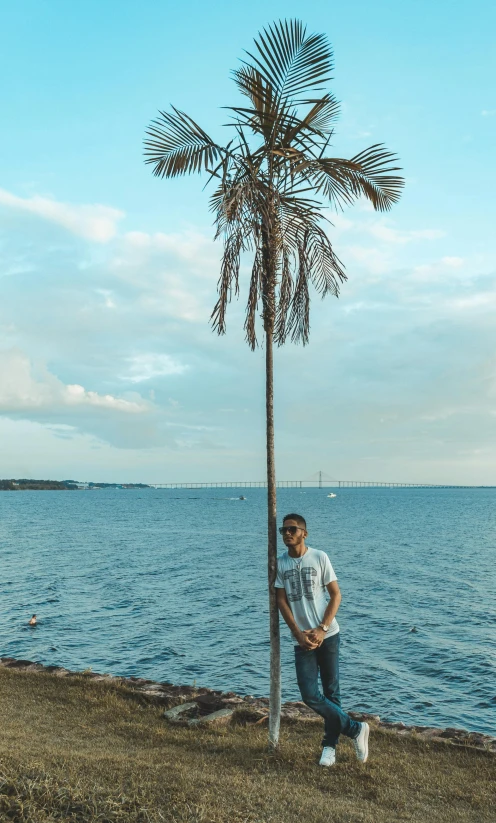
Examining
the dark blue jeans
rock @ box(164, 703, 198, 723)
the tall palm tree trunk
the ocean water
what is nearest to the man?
the dark blue jeans

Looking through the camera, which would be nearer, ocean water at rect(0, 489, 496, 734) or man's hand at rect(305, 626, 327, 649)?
man's hand at rect(305, 626, 327, 649)

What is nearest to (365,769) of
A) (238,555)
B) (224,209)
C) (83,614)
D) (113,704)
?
(113,704)

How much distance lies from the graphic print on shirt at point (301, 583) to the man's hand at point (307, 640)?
0.38 m

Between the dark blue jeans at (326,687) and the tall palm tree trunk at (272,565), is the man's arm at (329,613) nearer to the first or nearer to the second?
the dark blue jeans at (326,687)

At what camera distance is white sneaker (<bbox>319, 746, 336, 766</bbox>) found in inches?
292

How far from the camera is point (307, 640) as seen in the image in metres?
7.20

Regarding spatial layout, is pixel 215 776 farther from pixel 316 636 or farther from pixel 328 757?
pixel 316 636

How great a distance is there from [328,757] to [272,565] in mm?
2356

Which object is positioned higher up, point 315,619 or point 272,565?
point 272,565

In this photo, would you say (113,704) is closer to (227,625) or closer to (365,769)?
(365,769)

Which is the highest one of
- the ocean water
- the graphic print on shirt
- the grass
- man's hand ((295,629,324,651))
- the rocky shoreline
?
the graphic print on shirt

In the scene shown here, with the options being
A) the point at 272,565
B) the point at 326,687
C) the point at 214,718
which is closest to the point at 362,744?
the point at 326,687

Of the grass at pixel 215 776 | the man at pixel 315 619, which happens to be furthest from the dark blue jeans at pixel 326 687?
the grass at pixel 215 776

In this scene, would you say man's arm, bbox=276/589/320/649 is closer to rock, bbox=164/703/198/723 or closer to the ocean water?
rock, bbox=164/703/198/723
